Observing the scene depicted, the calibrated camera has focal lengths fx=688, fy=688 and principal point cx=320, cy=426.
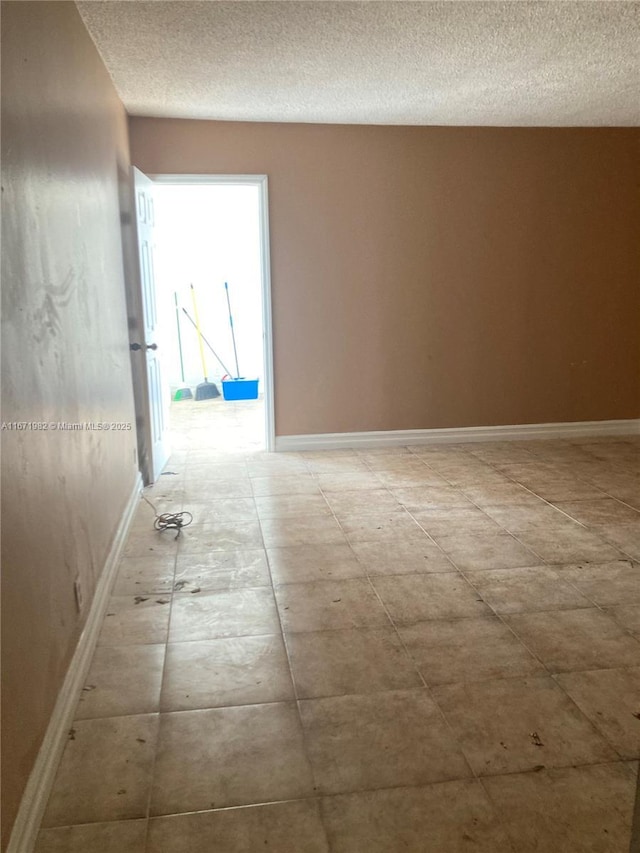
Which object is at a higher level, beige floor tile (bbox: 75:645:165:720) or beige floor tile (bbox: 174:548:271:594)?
beige floor tile (bbox: 174:548:271:594)

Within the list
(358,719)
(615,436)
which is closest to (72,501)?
(358,719)

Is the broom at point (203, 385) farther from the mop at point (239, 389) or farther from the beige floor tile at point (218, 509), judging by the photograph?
the beige floor tile at point (218, 509)

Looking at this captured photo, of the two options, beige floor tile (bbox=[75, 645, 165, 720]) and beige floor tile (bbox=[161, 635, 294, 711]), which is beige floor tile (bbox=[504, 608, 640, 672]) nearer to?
beige floor tile (bbox=[161, 635, 294, 711])

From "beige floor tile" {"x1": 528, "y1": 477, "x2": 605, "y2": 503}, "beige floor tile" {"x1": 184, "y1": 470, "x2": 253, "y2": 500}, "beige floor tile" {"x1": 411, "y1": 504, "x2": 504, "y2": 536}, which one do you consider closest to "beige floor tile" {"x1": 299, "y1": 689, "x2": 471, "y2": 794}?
"beige floor tile" {"x1": 411, "y1": 504, "x2": 504, "y2": 536}

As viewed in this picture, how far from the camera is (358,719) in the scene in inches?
85.8

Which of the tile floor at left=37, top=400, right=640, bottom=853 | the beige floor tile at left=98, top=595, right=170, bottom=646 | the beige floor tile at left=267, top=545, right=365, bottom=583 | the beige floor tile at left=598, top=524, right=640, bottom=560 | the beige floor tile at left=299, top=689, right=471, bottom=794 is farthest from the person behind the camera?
the beige floor tile at left=598, top=524, right=640, bottom=560

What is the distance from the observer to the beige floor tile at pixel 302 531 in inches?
143

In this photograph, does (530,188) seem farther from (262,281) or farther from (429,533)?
(429,533)

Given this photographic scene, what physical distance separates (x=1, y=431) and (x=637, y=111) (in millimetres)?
5009

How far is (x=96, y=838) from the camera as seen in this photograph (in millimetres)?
1729

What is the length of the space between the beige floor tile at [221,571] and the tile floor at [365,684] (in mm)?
13

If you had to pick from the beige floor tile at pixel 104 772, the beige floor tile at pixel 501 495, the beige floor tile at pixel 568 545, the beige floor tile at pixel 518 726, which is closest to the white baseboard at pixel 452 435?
the beige floor tile at pixel 501 495

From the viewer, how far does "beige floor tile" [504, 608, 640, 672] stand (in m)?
2.49

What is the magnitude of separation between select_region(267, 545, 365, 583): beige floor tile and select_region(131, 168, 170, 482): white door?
5.13 ft
